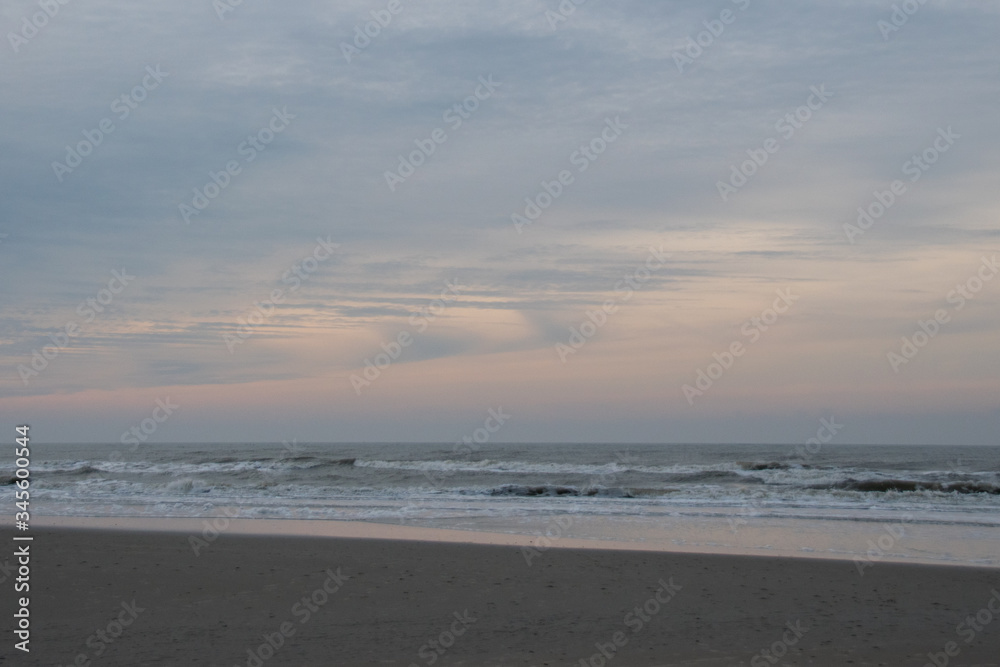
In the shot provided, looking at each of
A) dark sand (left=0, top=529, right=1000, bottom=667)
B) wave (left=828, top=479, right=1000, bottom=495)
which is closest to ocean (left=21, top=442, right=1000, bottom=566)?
wave (left=828, top=479, right=1000, bottom=495)

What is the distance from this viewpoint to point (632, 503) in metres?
22.9

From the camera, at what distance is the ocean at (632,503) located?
14648 mm

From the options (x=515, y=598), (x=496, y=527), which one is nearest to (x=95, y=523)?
(x=496, y=527)

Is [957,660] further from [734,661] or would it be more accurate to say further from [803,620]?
[734,661]

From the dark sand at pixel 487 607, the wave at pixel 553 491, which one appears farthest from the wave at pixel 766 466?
the dark sand at pixel 487 607

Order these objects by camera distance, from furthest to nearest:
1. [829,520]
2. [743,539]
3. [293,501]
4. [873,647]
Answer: [293,501] → [829,520] → [743,539] → [873,647]

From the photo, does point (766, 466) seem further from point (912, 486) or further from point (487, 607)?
point (487, 607)

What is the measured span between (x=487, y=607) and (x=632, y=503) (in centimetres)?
1521

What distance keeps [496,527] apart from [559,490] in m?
12.0

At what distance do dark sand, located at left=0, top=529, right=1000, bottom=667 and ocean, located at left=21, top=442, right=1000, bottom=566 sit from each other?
2.58 metres

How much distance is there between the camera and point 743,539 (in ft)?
47.3

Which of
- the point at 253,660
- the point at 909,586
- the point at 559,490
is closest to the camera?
the point at 253,660

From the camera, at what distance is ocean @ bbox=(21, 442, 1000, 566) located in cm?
1465

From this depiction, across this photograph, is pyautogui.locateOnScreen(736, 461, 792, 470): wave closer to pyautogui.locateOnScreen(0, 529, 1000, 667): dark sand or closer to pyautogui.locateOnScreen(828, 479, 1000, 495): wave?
pyautogui.locateOnScreen(828, 479, 1000, 495): wave
